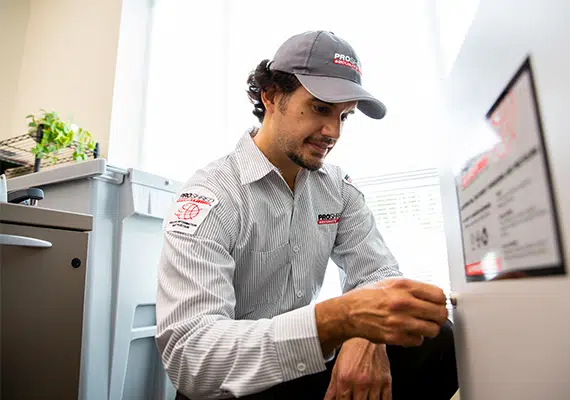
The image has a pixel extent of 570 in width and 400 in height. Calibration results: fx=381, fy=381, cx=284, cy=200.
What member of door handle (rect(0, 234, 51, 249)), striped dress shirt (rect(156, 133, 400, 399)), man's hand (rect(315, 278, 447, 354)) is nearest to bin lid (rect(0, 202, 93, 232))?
door handle (rect(0, 234, 51, 249))

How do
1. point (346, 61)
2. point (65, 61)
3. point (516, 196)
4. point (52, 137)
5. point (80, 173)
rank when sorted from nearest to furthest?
point (516, 196), point (346, 61), point (80, 173), point (52, 137), point (65, 61)

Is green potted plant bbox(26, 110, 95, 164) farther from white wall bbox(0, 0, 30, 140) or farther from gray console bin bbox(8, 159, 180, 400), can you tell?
white wall bbox(0, 0, 30, 140)

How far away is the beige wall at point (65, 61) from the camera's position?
5.54 ft

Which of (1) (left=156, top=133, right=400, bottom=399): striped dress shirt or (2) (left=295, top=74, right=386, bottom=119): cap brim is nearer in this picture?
(1) (left=156, top=133, right=400, bottom=399): striped dress shirt

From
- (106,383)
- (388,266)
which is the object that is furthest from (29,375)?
(388,266)

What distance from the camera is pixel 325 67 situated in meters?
0.82

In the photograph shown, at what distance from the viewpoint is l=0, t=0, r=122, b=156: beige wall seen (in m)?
1.69

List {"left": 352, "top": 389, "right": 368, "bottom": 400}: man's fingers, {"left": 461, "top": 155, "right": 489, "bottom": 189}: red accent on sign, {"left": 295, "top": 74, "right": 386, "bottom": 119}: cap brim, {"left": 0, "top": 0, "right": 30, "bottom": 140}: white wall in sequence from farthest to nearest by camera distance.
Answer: {"left": 0, "top": 0, "right": 30, "bottom": 140}: white wall → {"left": 295, "top": 74, "right": 386, "bottom": 119}: cap brim → {"left": 352, "top": 389, "right": 368, "bottom": 400}: man's fingers → {"left": 461, "top": 155, "right": 489, "bottom": 189}: red accent on sign

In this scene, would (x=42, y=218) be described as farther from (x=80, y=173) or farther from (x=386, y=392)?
(x=386, y=392)

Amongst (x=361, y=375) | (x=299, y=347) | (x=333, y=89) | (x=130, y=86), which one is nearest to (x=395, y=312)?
(x=299, y=347)

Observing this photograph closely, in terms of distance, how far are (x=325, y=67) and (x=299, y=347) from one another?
581 mm

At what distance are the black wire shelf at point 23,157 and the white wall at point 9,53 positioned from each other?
29cm

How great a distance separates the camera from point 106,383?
0.95 metres

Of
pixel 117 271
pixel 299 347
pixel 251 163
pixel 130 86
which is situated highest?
pixel 130 86
